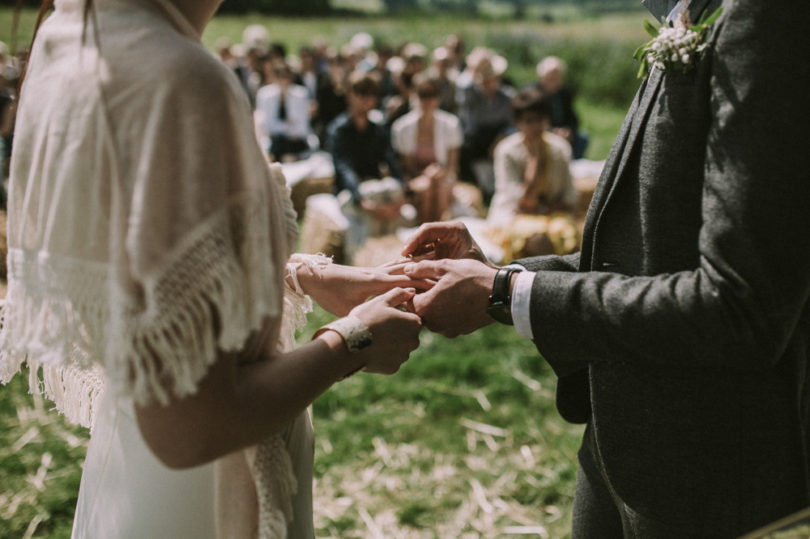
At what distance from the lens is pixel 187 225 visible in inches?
46.5

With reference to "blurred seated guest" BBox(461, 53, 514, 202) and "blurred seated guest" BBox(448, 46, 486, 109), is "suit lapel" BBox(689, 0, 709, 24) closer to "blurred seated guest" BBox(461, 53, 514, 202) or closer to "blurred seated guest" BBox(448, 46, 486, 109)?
"blurred seated guest" BBox(461, 53, 514, 202)

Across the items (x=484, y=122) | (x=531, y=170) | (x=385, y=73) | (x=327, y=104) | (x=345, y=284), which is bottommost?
(x=327, y=104)

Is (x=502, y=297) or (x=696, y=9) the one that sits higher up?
(x=696, y=9)

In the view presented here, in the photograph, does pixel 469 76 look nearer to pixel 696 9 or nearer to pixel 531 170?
pixel 531 170

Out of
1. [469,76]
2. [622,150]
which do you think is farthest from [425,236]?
[469,76]

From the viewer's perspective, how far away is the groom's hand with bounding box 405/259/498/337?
1817 millimetres

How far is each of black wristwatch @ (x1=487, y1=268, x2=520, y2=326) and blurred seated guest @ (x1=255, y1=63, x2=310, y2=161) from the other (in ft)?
30.3

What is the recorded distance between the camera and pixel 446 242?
2.22 metres

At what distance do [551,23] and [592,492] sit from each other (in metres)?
24.2

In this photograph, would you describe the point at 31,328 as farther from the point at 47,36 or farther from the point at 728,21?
the point at 728,21

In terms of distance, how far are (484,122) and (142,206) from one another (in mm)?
9817

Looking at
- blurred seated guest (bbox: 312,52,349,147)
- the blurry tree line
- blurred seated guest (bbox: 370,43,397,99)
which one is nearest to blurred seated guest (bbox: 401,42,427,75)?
blurred seated guest (bbox: 370,43,397,99)

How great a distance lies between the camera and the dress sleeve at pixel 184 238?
1166 mm

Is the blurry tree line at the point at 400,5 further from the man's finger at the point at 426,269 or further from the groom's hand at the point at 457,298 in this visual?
the groom's hand at the point at 457,298
